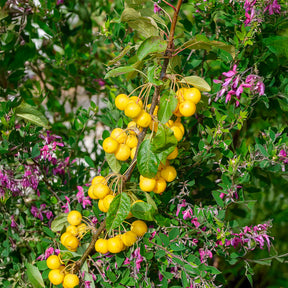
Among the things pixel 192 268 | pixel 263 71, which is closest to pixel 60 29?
pixel 263 71

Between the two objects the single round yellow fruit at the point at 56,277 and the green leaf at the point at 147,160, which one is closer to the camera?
the green leaf at the point at 147,160

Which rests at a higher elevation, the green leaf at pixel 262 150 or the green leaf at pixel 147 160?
the green leaf at pixel 147 160

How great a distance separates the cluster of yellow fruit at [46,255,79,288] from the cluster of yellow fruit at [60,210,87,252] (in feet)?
0.16

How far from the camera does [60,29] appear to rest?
1.48 m

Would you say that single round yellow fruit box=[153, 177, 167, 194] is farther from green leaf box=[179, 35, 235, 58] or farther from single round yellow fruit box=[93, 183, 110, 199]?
green leaf box=[179, 35, 235, 58]

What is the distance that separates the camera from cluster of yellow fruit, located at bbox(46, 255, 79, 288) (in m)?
0.83

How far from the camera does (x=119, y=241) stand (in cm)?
79

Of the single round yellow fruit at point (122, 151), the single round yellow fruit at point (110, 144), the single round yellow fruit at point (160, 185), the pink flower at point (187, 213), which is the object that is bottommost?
the pink flower at point (187, 213)

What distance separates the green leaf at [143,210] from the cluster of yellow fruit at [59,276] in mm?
253

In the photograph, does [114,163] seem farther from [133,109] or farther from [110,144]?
[133,109]

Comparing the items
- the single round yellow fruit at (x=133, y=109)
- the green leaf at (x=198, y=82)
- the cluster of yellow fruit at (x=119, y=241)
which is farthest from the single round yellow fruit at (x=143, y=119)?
the cluster of yellow fruit at (x=119, y=241)

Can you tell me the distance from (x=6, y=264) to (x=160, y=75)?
0.93 meters

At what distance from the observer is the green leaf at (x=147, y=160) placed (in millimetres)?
667

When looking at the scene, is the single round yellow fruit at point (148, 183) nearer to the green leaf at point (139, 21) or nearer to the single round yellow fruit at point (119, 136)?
the single round yellow fruit at point (119, 136)
